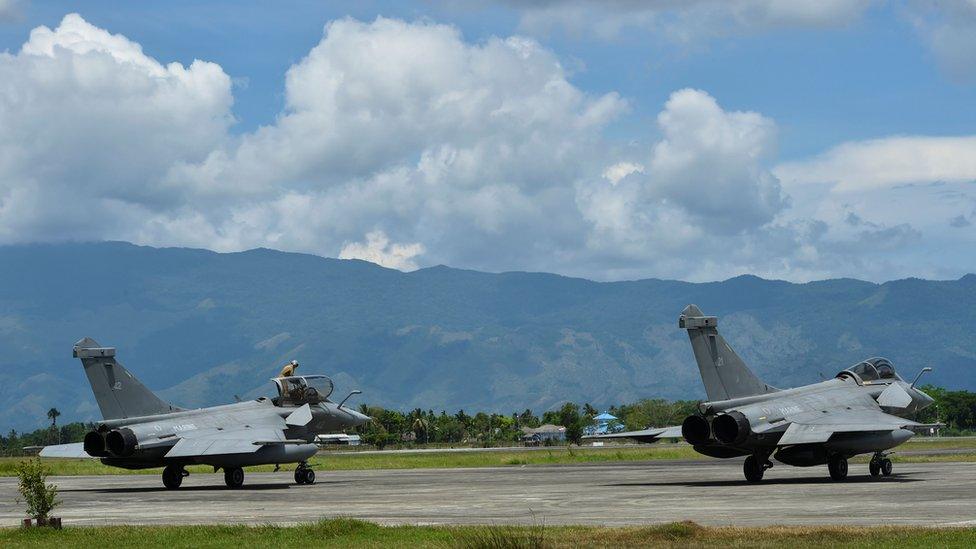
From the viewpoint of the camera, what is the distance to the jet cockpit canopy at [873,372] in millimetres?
41822

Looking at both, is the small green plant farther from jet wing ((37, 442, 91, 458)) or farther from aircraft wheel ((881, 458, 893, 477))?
aircraft wheel ((881, 458, 893, 477))

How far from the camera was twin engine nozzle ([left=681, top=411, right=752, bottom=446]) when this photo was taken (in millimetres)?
35938

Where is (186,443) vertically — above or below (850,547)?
above

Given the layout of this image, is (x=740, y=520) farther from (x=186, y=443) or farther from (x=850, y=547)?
(x=186, y=443)

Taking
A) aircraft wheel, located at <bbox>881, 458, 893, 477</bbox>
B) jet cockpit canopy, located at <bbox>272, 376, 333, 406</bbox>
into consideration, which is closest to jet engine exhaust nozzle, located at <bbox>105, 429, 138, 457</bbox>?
jet cockpit canopy, located at <bbox>272, 376, 333, 406</bbox>

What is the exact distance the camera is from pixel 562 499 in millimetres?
31328

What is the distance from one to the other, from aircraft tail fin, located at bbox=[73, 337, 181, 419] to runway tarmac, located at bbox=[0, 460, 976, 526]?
2584 millimetres

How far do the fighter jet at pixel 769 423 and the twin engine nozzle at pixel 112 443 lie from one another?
1483cm

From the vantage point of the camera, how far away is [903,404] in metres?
41.0

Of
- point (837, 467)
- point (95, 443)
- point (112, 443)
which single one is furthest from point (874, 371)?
point (95, 443)

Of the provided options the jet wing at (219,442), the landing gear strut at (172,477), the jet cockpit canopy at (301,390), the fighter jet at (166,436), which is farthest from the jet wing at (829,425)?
the landing gear strut at (172,477)

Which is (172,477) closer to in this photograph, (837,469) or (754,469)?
(754,469)

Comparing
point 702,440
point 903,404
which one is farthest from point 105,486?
point 903,404

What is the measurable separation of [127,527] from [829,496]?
1583 cm
